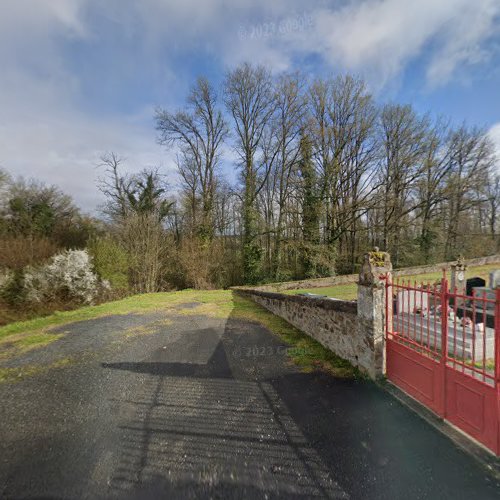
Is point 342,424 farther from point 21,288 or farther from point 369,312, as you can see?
point 21,288

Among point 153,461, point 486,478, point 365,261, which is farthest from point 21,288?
point 486,478

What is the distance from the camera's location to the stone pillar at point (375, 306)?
475 cm

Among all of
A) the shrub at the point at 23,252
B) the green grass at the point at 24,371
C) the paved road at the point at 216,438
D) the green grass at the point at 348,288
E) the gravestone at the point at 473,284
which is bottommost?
the green grass at the point at 24,371

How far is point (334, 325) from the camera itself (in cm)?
635

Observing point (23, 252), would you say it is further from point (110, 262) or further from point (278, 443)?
point (278, 443)

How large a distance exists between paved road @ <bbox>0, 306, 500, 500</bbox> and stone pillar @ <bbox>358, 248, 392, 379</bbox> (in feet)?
1.50

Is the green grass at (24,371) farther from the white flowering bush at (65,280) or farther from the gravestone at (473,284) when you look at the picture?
the gravestone at (473,284)

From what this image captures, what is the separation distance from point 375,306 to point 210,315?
7537 millimetres

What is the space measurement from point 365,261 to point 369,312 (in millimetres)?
871

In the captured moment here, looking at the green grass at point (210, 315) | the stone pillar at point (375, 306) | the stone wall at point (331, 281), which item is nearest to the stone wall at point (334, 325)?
the stone pillar at point (375, 306)

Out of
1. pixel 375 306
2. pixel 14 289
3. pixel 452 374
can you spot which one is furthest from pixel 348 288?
pixel 14 289

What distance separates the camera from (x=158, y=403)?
14.9 ft

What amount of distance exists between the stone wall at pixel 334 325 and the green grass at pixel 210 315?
0.19 metres

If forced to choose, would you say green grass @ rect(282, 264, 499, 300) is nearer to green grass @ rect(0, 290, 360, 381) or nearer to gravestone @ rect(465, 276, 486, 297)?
gravestone @ rect(465, 276, 486, 297)
